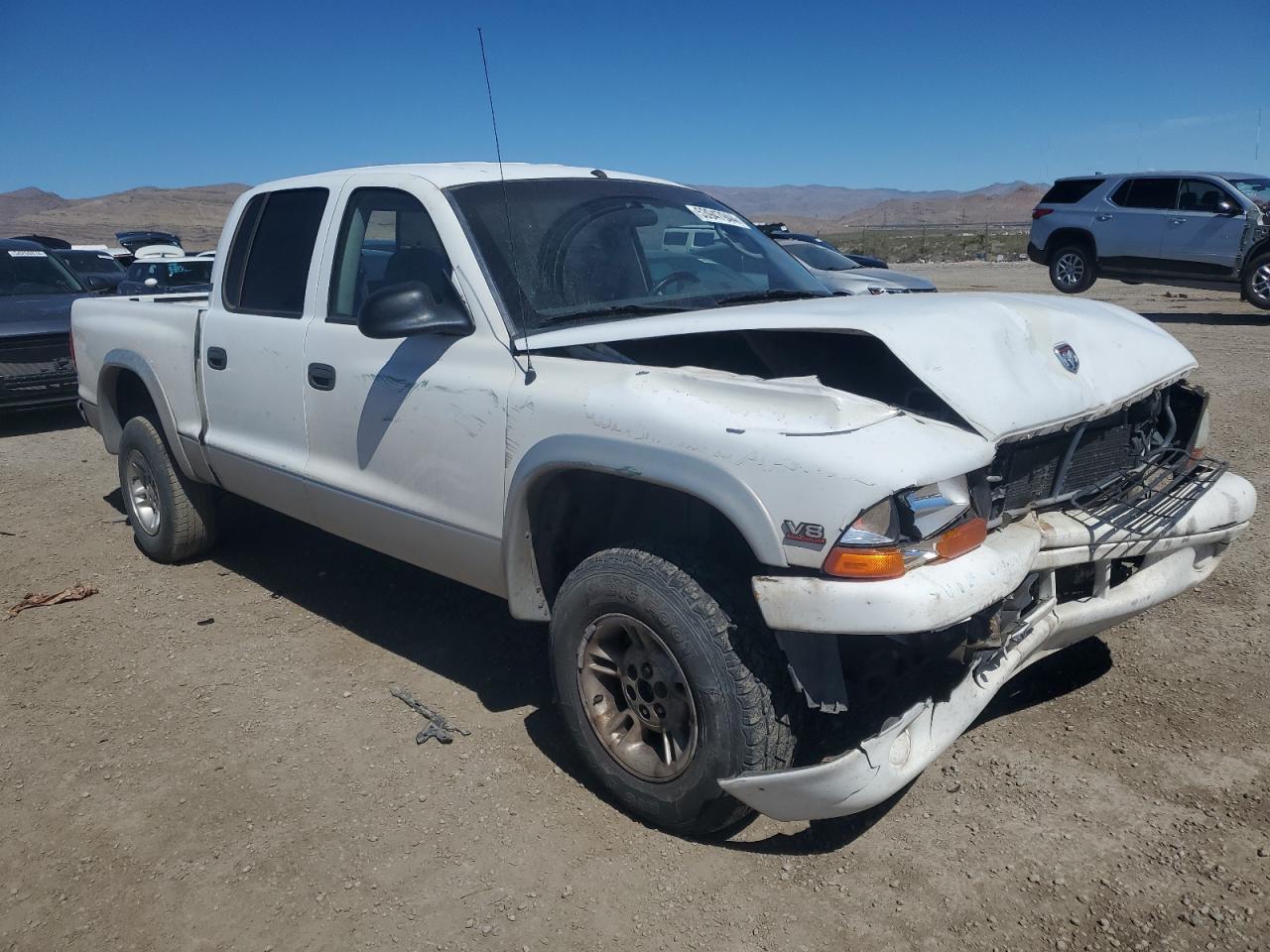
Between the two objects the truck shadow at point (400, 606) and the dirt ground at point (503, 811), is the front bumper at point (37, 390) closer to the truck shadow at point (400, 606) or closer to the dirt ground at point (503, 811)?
the truck shadow at point (400, 606)

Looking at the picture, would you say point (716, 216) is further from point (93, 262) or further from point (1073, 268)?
point (93, 262)

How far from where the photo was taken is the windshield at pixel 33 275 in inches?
404

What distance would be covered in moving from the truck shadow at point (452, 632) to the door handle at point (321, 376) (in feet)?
3.98

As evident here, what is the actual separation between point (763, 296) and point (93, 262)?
17275 millimetres

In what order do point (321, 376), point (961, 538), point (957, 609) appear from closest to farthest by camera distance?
1. point (957, 609)
2. point (961, 538)
3. point (321, 376)

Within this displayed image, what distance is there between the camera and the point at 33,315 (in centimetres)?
954

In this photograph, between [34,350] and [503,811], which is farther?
[34,350]

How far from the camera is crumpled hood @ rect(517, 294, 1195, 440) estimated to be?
2736 millimetres

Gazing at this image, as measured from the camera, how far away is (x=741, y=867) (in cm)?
291

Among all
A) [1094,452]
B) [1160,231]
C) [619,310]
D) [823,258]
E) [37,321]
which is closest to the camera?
[1094,452]

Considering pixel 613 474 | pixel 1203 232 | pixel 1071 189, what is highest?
pixel 1071 189

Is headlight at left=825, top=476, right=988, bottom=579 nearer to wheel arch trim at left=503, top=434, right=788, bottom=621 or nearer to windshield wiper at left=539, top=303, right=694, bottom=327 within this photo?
wheel arch trim at left=503, top=434, right=788, bottom=621

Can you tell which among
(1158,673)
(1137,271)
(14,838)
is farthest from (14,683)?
(1137,271)

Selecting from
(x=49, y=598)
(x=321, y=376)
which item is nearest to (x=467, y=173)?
(x=321, y=376)
